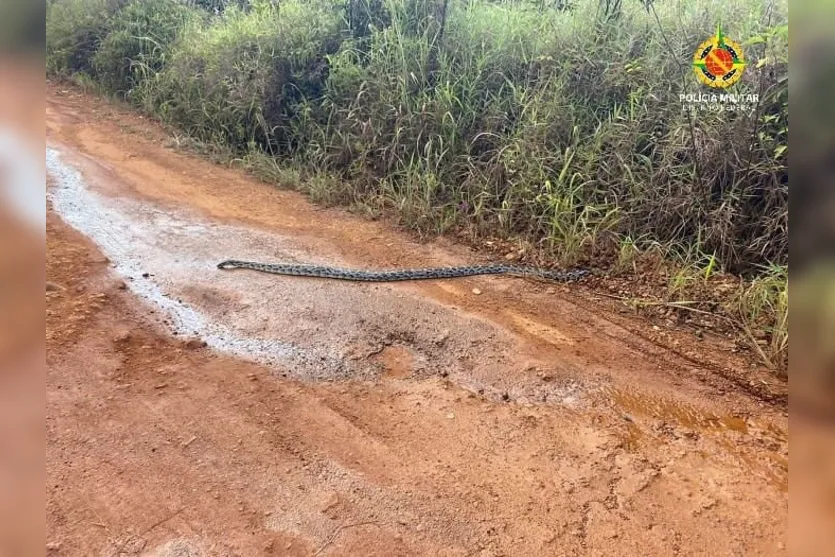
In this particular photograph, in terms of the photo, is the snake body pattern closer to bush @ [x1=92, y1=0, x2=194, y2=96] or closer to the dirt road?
the dirt road

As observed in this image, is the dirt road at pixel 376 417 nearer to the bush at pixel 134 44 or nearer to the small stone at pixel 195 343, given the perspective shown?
the small stone at pixel 195 343

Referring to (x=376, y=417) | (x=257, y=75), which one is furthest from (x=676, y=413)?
(x=257, y=75)

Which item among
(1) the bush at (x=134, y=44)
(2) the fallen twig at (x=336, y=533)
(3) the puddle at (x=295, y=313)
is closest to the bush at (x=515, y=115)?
(1) the bush at (x=134, y=44)

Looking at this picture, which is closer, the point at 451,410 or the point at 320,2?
the point at 451,410

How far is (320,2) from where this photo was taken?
7.77m

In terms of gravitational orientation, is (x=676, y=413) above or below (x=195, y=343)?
above

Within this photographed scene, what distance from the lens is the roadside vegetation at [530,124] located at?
4617 millimetres

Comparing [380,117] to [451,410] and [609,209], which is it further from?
[451,410]

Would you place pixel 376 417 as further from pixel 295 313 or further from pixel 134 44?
pixel 134 44

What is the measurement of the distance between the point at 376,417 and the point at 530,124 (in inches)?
134

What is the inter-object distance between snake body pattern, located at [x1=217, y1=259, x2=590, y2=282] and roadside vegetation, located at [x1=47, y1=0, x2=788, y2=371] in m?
0.21

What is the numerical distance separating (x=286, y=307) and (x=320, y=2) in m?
5.04

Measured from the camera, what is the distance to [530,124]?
564 centimetres
